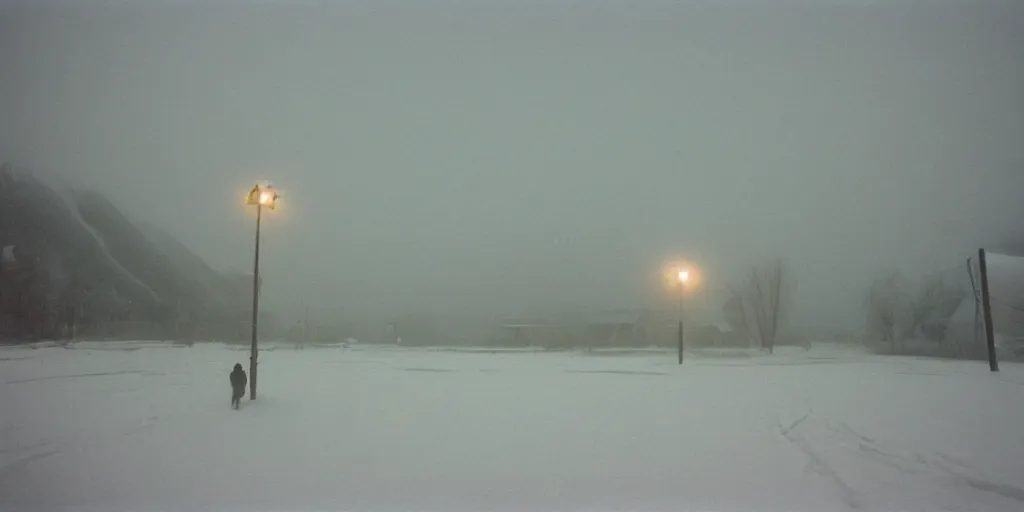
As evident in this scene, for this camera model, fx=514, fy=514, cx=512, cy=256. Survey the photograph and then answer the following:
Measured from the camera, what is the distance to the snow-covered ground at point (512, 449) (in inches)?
252

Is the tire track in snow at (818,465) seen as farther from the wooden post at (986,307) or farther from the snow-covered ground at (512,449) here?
the wooden post at (986,307)

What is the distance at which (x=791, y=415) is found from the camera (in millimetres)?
11672

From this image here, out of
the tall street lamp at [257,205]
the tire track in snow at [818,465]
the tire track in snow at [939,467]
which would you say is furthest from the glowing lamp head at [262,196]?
the tire track in snow at [939,467]

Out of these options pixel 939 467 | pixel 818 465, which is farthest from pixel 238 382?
pixel 939 467

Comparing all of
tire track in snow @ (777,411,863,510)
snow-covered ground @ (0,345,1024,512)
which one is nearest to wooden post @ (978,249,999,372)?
snow-covered ground @ (0,345,1024,512)

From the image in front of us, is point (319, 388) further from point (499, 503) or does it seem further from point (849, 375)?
point (849, 375)

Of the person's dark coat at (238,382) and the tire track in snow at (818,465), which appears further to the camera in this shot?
the person's dark coat at (238,382)

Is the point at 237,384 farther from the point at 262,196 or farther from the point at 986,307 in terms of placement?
the point at 986,307

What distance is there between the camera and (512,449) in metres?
8.36

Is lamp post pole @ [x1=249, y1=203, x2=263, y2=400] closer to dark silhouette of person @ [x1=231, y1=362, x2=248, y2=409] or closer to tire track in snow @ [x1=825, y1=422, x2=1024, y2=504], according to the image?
dark silhouette of person @ [x1=231, y1=362, x2=248, y2=409]

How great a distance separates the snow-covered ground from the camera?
252 inches

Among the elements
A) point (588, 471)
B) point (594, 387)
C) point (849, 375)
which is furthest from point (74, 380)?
point (849, 375)

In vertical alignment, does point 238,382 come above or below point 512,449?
above

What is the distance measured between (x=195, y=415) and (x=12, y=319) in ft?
48.6
